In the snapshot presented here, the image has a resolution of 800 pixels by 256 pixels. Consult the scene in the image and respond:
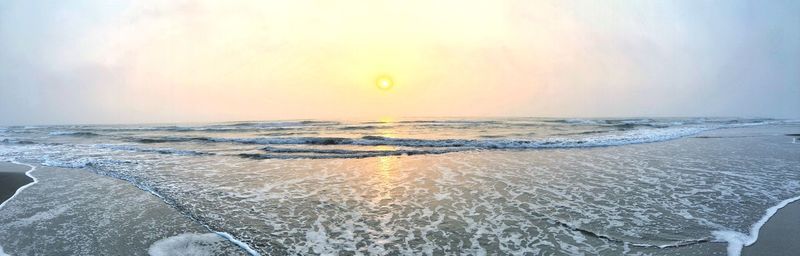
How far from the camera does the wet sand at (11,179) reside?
345 inches

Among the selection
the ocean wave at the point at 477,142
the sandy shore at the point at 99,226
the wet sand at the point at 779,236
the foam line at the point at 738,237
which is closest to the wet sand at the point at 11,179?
the sandy shore at the point at 99,226

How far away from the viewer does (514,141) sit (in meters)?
21.0

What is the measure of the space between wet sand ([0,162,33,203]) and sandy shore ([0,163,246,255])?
0.26 m

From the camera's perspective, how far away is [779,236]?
17.3ft

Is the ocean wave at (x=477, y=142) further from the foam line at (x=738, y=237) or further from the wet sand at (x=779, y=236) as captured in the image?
the foam line at (x=738, y=237)

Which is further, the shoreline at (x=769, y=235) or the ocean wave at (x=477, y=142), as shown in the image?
the ocean wave at (x=477, y=142)

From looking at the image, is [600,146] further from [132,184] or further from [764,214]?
[132,184]

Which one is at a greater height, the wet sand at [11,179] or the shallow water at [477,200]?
the shallow water at [477,200]

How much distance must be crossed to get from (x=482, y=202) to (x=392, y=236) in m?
2.64

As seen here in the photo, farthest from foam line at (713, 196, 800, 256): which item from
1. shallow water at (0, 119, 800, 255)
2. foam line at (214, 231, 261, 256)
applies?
foam line at (214, 231, 261, 256)

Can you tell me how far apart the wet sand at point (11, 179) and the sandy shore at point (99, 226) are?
0.86 ft

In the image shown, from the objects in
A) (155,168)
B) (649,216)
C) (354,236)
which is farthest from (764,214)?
(155,168)

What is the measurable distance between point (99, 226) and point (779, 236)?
33.1 feet

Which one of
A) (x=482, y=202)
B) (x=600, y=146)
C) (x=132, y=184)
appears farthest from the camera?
(x=600, y=146)
